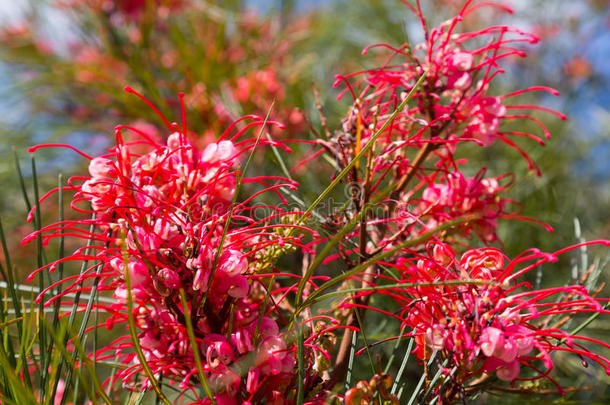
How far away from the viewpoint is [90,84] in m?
1.06

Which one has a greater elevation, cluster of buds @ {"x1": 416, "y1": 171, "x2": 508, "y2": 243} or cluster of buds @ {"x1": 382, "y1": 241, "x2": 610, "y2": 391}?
cluster of buds @ {"x1": 416, "y1": 171, "x2": 508, "y2": 243}

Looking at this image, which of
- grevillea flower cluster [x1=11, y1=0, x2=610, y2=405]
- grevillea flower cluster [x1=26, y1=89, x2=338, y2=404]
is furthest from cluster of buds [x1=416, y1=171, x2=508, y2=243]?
grevillea flower cluster [x1=26, y1=89, x2=338, y2=404]

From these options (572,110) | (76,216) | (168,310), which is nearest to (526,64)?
(572,110)

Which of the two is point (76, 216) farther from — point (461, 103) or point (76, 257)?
point (461, 103)

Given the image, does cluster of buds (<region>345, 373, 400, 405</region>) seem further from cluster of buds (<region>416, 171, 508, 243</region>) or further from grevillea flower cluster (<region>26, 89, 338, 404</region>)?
cluster of buds (<region>416, 171, 508, 243</region>)

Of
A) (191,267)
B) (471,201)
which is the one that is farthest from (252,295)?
(471,201)

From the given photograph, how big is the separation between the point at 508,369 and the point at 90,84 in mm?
983

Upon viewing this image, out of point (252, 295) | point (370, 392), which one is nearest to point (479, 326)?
point (370, 392)

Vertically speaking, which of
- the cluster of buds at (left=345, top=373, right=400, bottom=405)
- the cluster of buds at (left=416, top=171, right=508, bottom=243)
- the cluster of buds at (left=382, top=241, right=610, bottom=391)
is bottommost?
the cluster of buds at (left=345, top=373, right=400, bottom=405)

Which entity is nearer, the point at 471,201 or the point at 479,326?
the point at 479,326

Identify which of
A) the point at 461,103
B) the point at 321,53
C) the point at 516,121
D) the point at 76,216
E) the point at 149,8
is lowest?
the point at 76,216

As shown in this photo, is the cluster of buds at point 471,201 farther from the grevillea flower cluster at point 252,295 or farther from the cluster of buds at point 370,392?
the cluster of buds at point 370,392

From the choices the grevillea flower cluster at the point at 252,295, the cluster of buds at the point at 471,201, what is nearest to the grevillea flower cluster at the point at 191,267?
the grevillea flower cluster at the point at 252,295

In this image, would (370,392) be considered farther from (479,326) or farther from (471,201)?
(471,201)
